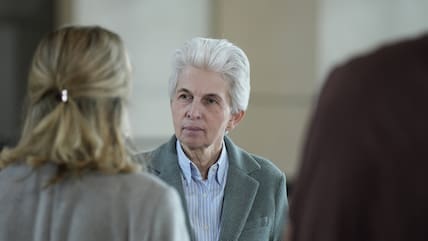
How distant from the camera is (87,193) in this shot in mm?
1980

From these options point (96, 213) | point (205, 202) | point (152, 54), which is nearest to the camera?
point (96, 213)

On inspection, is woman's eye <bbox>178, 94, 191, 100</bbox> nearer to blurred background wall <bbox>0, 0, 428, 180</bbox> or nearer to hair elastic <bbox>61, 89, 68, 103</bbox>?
hair elastic <bbox>61, 89, 68, 103</bbox>

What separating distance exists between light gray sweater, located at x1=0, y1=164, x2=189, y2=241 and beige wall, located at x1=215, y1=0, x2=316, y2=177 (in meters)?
4.77

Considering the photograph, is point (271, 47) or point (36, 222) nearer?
point (36, 222)

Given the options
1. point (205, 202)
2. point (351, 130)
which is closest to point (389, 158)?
point (351, 130)

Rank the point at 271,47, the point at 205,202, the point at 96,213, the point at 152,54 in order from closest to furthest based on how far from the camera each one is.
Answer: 1. the point at 96,213
2. the point at 205,202
3. the point at 152,54
4. the point at 271,47

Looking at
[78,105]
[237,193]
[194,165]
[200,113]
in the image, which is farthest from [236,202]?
[78,105]

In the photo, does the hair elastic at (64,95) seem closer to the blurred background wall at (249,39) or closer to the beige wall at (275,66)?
the blurred background wall at (249,39)

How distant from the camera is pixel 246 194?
10.3ft

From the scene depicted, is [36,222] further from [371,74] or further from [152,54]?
[152,54]

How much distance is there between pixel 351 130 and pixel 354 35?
6.00m

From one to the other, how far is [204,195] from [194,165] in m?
0.12

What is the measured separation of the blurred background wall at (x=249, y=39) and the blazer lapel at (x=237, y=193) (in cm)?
295

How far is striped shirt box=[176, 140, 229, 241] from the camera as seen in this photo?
3.06 meters
